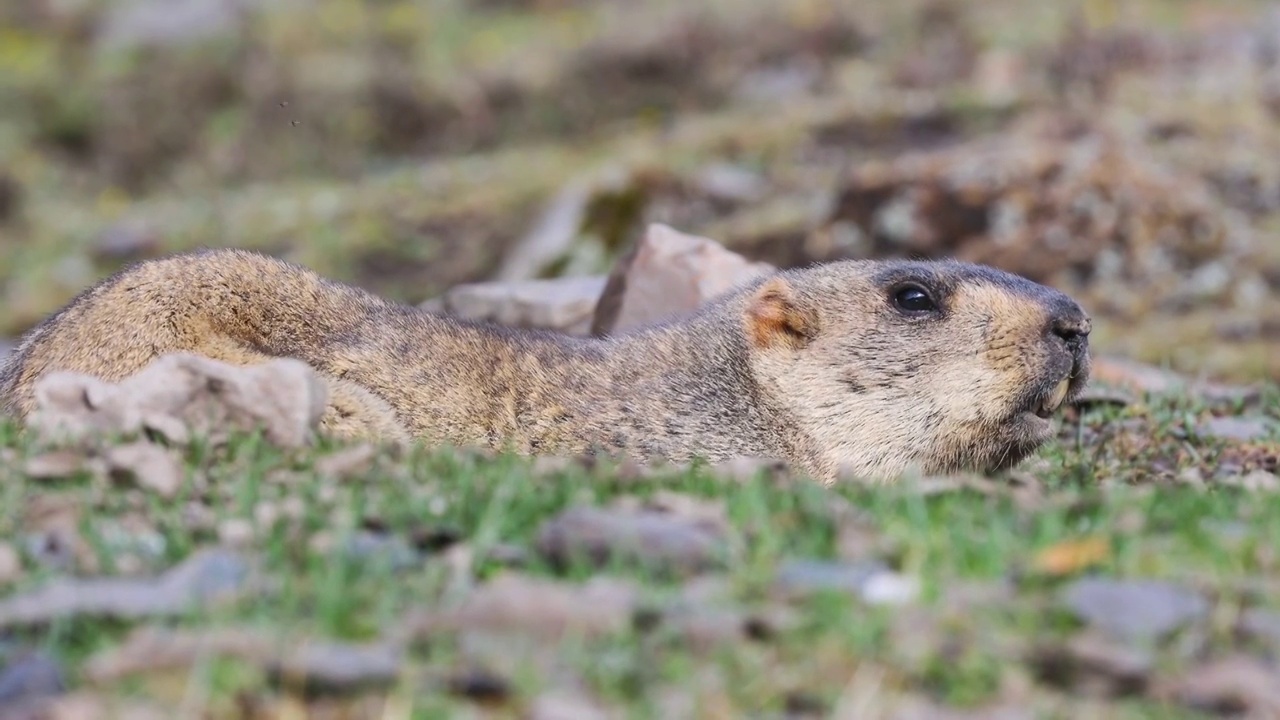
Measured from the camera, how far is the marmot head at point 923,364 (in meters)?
7.70

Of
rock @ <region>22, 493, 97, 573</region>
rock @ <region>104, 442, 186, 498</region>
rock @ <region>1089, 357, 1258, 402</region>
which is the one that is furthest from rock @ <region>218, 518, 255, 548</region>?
rock @ <region>1089, 357, 1258, 402</region>

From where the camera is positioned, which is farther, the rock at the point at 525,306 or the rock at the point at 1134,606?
the rock at the point at 525,306

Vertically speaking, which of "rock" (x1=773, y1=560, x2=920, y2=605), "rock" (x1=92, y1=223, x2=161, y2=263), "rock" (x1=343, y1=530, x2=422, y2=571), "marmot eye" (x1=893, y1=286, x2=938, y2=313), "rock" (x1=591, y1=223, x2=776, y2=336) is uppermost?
"rock" (x1=773, y1=560, x2=920, y2=605)

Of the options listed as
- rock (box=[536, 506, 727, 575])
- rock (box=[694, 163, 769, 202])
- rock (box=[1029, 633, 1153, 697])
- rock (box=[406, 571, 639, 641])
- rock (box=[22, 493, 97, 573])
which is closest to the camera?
rock (box=[1029, 633, 1153, 697])

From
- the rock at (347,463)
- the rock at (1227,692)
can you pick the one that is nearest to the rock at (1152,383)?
the rock at (347,463)

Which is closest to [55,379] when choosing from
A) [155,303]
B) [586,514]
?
[155,303]

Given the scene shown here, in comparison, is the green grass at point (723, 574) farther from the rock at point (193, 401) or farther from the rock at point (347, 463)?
the rock at point (193, 401)

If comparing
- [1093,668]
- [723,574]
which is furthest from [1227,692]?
[723,574]

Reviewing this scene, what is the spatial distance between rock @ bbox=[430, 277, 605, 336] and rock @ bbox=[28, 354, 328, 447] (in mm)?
3832

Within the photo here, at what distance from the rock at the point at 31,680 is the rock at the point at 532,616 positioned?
0.88 meters

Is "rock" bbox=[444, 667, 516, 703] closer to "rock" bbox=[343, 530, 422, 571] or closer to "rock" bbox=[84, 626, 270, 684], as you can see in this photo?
"rock" bbox=[84, 626, 270, 684]

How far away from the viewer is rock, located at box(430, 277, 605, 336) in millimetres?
10531

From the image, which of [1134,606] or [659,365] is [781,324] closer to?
[659,365]

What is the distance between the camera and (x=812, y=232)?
655 inches
